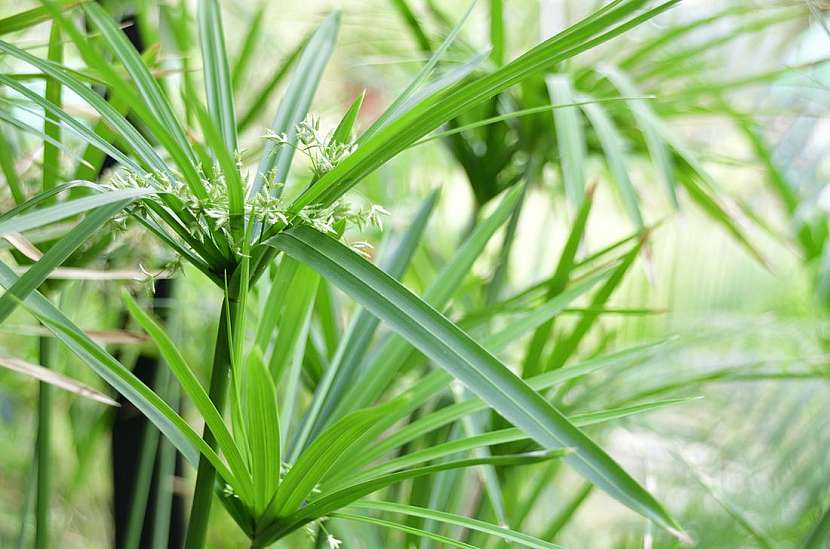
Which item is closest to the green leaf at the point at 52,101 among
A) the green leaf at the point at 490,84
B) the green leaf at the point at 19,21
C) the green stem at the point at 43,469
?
the green leaf at the point at 19,21

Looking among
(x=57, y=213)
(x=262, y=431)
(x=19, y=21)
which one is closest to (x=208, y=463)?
(x=262, y=431)

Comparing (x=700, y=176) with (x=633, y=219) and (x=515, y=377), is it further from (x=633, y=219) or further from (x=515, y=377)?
(x=515, y=377)

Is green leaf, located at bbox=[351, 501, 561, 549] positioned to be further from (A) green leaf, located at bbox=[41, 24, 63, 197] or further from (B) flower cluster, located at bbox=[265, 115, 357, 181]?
(A) green leaf, located at bbox=[41, 24, 63, 197]

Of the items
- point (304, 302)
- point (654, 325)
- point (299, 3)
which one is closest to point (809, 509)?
point (654, 325)

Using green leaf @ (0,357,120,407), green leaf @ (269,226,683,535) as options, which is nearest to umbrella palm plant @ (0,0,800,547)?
green leaf @ (269,226,683,535)

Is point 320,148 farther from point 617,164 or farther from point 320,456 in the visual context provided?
point 617,164
